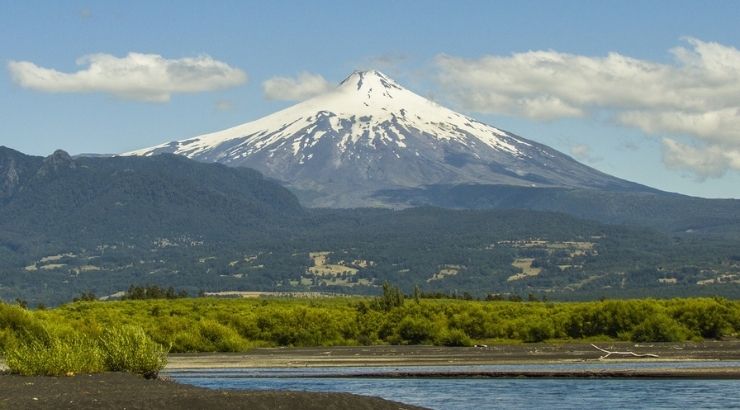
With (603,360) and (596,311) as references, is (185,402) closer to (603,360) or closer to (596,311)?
(603,360)

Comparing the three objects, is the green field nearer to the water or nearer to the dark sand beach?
the dark sand beach

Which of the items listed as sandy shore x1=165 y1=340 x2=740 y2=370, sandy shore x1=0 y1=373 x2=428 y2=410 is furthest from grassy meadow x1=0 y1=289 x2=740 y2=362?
sandy shore x1=0 y1=373 x2=428 y2=410

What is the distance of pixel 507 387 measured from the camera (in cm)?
5750

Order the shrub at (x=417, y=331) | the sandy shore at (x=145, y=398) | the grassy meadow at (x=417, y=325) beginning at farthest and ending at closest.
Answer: the shrub at (x=417, y=331) → the grassy meadow at (x=417, y=325) → the sandy shore at (x=145, y=398)

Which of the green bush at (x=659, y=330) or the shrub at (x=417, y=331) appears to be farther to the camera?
the shrub at (x=417, y=331)

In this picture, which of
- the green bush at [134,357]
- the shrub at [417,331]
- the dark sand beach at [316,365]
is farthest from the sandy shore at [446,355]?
the green bush at [134,357]

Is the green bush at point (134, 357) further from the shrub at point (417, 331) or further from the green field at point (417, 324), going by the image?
the shrub at point (417, 331)

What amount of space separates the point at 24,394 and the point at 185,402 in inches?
190

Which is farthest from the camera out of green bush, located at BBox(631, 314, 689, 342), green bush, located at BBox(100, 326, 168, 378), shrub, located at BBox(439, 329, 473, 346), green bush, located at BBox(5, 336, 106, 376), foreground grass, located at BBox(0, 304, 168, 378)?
shrub, located at BBox(439, 329, 473, 346)

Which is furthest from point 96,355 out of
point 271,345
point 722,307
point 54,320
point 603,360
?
point 722,307

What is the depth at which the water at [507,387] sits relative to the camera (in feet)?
165

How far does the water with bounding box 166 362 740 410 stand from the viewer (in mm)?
50375

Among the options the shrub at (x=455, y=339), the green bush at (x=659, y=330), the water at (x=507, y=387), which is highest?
the green bush at (x=659, y=330)

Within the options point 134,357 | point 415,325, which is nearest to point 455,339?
point 415,325
